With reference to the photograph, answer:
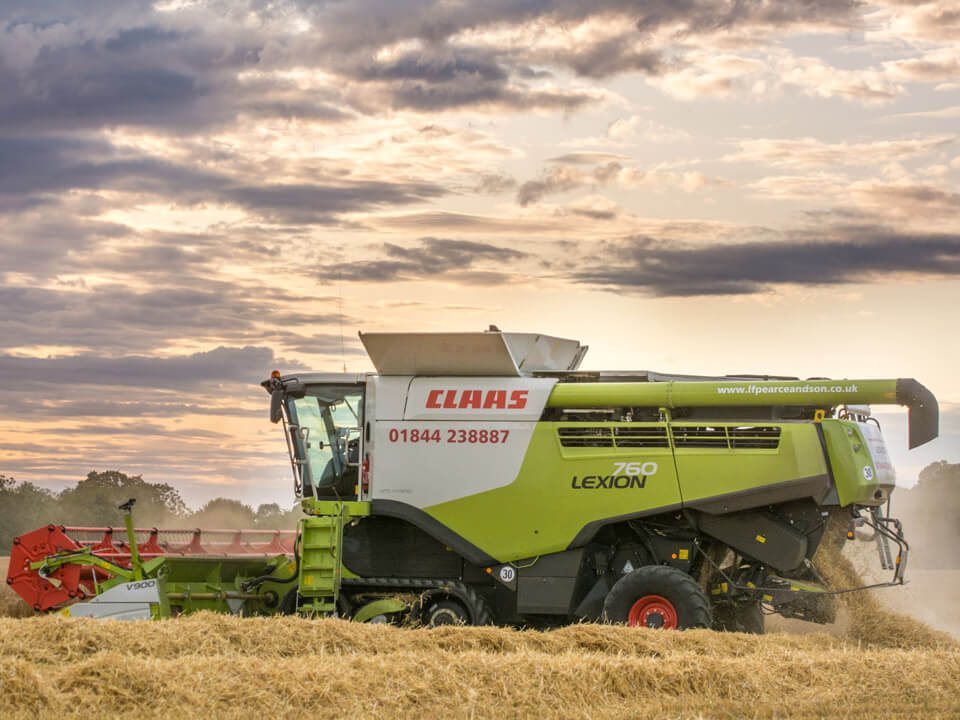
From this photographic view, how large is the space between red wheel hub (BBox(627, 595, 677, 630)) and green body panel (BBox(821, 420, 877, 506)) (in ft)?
7.22

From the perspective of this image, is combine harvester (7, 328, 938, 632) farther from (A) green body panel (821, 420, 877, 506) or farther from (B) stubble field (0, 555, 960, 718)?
(B) stubble field (0, 555, 960, 718)

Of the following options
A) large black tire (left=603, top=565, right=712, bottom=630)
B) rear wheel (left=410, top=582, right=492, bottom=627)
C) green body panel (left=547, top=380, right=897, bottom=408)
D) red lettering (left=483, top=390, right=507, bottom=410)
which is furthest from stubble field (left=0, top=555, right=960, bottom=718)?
red lettering (left=483, top=390, right=507, bottom=410)

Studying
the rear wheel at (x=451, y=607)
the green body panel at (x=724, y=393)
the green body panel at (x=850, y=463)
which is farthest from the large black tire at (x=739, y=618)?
the rear wheel at (x=451, y=607)

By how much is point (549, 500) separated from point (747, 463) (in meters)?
2.29

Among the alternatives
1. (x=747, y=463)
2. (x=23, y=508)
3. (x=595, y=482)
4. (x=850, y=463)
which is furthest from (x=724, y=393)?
(x=23, y=508)

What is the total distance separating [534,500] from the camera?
549 inches

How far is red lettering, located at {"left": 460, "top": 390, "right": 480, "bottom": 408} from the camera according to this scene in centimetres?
1430

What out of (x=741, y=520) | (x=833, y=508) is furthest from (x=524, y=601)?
(x=833, y=508)

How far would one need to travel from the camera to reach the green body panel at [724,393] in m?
13.4

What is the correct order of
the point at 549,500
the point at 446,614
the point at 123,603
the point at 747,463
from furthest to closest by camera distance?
the point at 123,603 → the point at 446,614 → the point at 549,500 → the point at 747,463

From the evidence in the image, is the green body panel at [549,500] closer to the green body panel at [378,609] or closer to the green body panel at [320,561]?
the green body panel at [378,609]

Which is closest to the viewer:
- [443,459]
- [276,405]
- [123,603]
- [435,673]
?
[435,673]

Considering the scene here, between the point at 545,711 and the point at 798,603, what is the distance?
522 centimetres

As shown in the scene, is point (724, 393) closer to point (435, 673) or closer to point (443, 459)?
point (443, 459)
